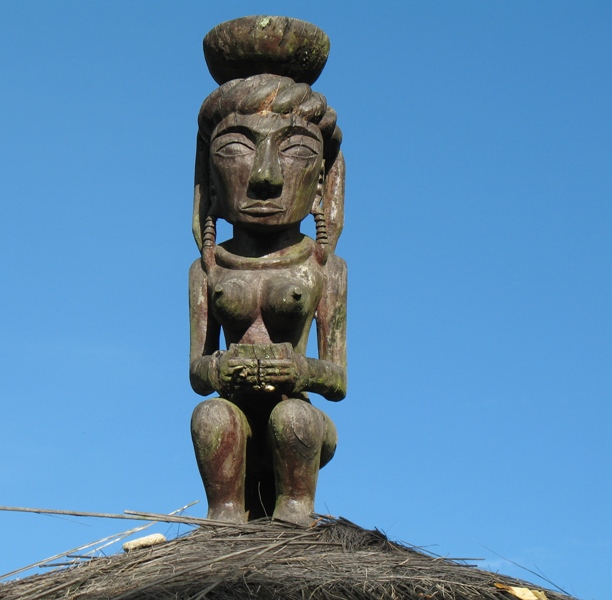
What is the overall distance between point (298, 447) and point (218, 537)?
3.97 feet

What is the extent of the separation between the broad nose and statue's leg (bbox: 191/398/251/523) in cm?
201

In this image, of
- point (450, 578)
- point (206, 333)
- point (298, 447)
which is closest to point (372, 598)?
point (450, 578)

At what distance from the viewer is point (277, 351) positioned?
13.5 metres

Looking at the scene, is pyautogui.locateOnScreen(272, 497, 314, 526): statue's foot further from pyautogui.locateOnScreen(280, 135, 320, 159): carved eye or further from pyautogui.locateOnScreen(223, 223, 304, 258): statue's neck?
pyautogui.locateOnScreen(280, 135, 320, 159): carved eye

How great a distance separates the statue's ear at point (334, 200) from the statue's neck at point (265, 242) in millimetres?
454

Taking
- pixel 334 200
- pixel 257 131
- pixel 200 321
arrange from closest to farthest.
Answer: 1. pixel 257 131
2. pixel 200 321
3. pixel 334 200

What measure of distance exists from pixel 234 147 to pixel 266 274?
1.21 meters

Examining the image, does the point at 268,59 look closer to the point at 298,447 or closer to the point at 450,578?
the point at 298,447

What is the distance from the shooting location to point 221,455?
44.0ft

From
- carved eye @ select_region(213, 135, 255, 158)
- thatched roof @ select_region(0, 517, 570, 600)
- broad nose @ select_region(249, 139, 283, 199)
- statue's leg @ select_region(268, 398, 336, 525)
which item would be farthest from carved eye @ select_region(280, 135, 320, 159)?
thatched roof @ select_region(0, 517, 570, 600)

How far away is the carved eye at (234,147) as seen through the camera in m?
14.4

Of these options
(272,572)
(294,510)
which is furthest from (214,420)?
(272,572)

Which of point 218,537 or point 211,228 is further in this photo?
point 211,228

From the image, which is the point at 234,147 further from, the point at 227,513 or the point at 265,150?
the point at 227,513
